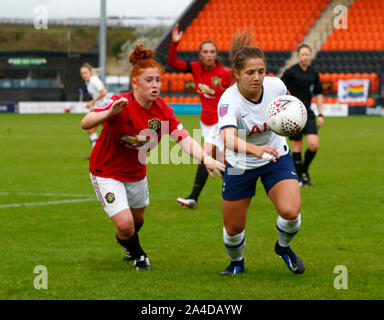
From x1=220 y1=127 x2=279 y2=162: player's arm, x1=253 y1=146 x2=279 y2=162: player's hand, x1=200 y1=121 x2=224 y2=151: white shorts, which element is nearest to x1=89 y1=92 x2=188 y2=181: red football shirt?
x1=220 y1=127 x2=279 y2=162: player's arm

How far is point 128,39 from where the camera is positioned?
103812 mm

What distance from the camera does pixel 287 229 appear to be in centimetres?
607

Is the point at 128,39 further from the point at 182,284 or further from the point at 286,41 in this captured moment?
the point at 182,284

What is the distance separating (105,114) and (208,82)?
4.38m

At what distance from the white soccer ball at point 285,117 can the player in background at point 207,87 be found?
4.03m

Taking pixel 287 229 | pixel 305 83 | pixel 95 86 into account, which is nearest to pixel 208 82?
pixel 305 83

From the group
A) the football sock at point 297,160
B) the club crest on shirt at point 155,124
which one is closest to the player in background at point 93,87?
the football sock at point 297,160

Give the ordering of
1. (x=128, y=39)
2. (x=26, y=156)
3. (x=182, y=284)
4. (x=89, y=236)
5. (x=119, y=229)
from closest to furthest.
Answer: (x=182, y=284), (x=119, y=229), (x=89, y=236), (x=26, y=156), (x=128, y=39)

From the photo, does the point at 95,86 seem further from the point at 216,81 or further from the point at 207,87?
the point at 216,81

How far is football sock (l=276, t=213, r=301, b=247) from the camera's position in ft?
19.7

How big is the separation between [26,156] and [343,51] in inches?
1030

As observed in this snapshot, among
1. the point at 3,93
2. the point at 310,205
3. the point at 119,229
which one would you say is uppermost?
the point at 119,229

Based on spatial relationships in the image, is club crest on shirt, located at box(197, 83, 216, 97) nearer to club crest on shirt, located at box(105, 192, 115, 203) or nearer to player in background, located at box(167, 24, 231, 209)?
player in background, located at box(167, 24, 231, 209)
